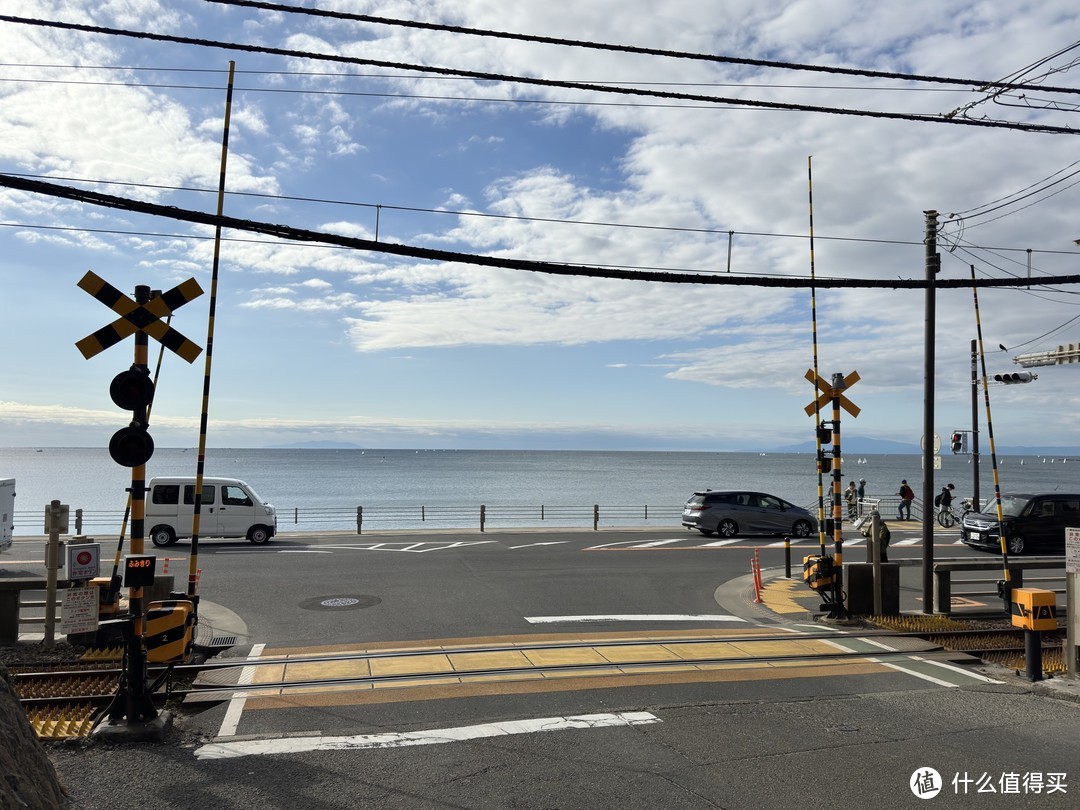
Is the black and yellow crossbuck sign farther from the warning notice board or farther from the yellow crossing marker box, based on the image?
the yellow crossing marker box

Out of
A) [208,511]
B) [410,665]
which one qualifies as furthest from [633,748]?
[208,511]

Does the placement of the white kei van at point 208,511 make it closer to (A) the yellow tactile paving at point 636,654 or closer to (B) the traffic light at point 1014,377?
(A) the yellow tactile paving at point 636,654

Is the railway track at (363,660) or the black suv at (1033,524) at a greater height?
the black suv at (1033,524)

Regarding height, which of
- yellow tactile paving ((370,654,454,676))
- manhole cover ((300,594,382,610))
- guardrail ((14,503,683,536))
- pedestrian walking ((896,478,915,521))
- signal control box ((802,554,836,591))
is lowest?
guardrail ((14,503,683,536))

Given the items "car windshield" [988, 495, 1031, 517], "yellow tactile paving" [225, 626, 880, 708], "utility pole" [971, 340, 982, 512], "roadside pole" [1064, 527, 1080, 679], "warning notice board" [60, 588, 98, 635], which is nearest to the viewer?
"yellow tactile paving" [225, 626, 880, 708]

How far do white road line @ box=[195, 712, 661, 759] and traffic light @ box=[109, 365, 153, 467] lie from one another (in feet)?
8.38

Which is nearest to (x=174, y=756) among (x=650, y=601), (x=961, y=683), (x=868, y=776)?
(x=868, y=776)

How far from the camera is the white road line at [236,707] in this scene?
22.6ft

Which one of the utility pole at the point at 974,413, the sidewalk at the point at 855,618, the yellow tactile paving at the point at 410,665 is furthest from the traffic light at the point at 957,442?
the yellow tactile paving at the point at 410,665

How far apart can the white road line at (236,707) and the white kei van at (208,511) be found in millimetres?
14527

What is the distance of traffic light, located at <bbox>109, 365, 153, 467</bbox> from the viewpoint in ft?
21.9

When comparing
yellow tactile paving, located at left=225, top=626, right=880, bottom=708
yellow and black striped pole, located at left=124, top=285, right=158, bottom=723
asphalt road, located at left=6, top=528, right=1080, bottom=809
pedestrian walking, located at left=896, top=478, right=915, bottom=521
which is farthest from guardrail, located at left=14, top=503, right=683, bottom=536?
yellow and black striped pole, located at left=124, top=285, right=158, bottom=723

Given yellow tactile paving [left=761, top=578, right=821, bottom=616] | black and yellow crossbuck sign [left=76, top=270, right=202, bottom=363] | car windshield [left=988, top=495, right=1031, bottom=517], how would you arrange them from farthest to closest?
car windshield [left=988, top=495, right=1031, bottom=517] < yellow tactile paving [left=761, top=578, right=821, bottom=616] < black and yellow crossbuck sign [left=76, top=270, right=202, bottom=363]

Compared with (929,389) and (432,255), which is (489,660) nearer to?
(432,255)
